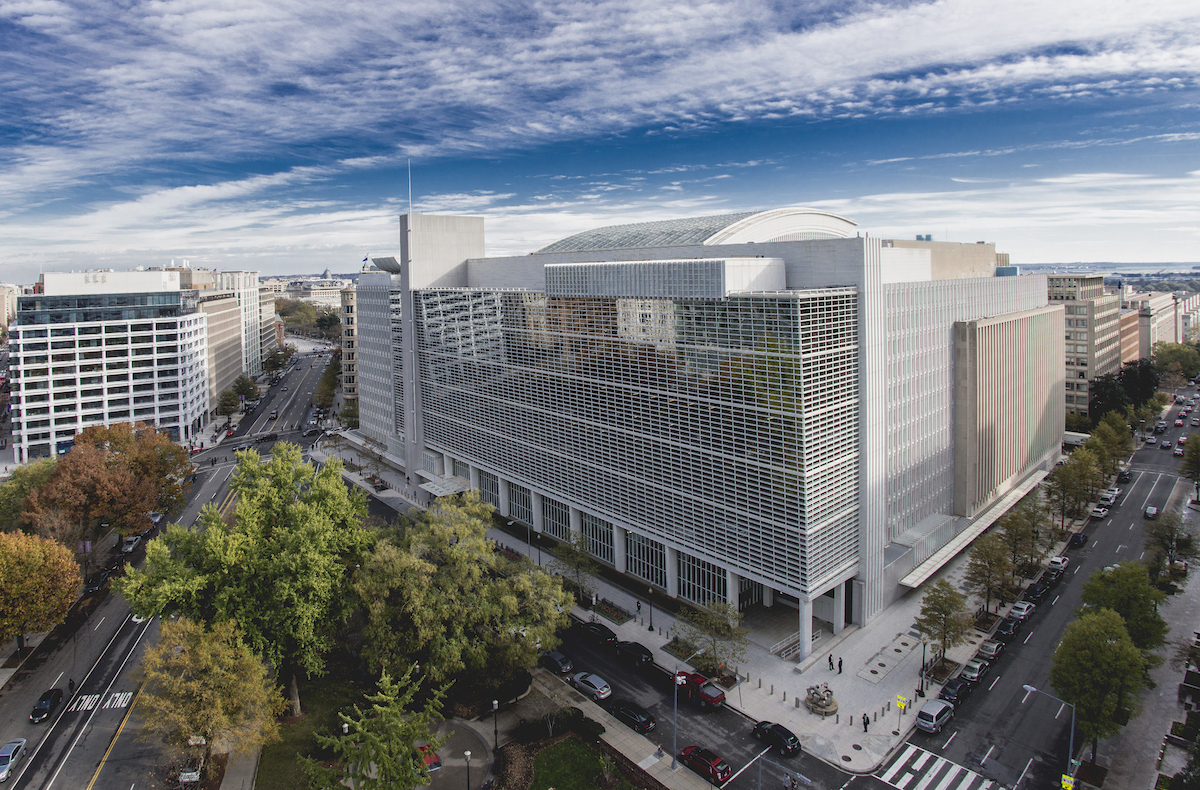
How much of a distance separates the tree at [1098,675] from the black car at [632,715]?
25.1 metres

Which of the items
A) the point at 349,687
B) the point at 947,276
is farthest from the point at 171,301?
the point at 947,276

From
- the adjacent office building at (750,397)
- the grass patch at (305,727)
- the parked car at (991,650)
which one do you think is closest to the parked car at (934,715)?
the parked car at (991,650)

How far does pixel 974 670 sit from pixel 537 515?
45133 millimetres

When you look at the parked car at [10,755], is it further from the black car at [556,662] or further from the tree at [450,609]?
the black car at [556,662]

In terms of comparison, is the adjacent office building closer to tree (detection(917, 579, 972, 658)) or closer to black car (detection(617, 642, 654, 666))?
tree (detection(917, 579, 972, 658))

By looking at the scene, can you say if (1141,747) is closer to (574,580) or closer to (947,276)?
(574,580)

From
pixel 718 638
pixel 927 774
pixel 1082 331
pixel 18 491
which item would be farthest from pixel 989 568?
pixel 18 491

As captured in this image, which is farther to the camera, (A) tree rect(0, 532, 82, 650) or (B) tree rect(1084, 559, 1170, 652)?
(A) tree rect(0, 532, 82, 650)

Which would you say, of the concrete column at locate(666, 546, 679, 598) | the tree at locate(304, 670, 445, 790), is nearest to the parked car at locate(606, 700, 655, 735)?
the tree at locate(304, 670, 445, 790)

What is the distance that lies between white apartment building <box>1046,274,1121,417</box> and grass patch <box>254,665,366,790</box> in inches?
4820

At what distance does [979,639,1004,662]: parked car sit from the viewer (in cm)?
5272

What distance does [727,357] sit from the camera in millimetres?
54031

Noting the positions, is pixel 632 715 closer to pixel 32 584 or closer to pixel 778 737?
pixel 778 737

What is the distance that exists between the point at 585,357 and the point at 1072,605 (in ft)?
160
